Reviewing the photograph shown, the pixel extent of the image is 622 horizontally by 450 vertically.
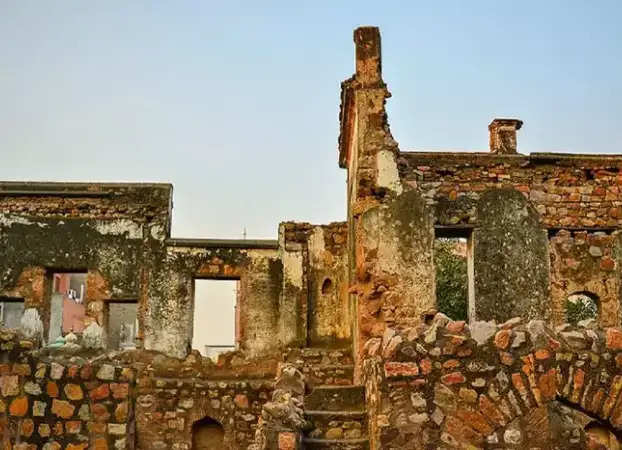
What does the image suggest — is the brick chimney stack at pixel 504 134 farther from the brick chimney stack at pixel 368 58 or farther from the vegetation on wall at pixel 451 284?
the vegetation on wall at pixel 451 284

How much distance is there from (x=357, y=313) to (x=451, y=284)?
392 inches

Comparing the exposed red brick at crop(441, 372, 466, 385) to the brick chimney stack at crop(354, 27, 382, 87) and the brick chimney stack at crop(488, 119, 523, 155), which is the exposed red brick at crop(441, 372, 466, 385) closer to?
the brick chimney stack at crop(354, 27, 382, 87)

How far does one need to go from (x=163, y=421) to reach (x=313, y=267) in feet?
13.1

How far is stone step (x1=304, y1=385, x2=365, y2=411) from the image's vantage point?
1034 centimetres

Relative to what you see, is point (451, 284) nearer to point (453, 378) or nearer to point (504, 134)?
point (504, 134)

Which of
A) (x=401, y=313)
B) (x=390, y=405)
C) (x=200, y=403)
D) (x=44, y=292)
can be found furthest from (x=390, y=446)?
(x=44, y=292)

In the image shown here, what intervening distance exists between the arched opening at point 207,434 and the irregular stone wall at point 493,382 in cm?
855

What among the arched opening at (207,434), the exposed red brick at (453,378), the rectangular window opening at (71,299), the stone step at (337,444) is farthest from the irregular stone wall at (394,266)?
the rectangular window opening at (71,299)

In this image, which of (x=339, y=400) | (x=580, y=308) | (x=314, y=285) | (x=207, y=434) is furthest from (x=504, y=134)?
(x=580, y=308)

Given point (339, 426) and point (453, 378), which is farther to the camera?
point (339, 426)

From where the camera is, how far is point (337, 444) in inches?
357

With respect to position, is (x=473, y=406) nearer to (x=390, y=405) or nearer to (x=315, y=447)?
(x=390, y=405)

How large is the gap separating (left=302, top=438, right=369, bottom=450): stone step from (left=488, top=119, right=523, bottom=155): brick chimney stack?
8.16m

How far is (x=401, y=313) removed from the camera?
12.1m
